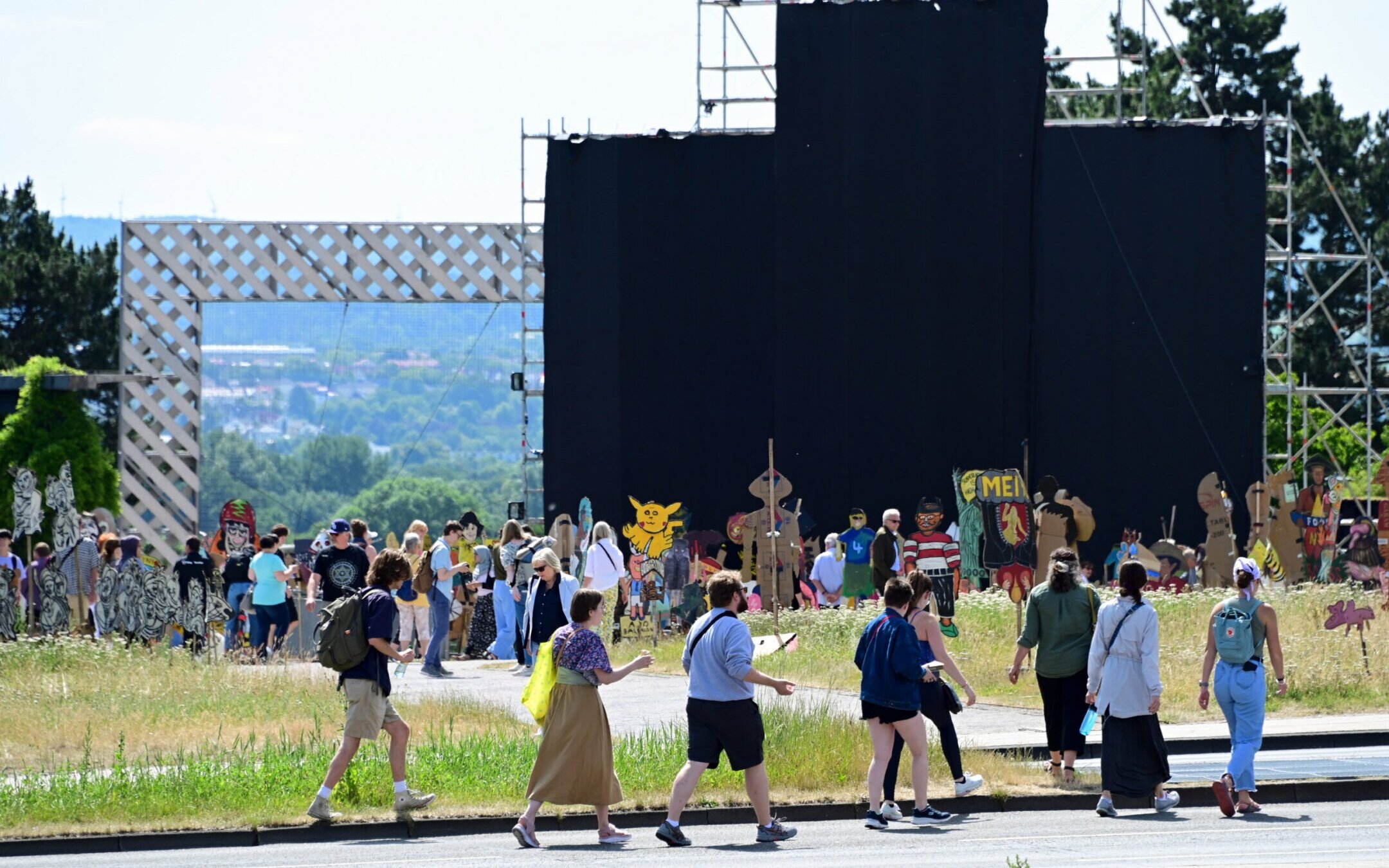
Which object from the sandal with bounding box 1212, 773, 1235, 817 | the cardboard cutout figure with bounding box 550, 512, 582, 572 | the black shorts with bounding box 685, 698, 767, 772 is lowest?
the sandal with bounding box 1212, 773, 1235, 817

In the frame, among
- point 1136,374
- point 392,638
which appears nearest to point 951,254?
point 1136,374

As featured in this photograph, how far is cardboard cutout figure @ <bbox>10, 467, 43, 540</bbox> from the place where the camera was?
19562mm

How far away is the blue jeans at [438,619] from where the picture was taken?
56.7ft

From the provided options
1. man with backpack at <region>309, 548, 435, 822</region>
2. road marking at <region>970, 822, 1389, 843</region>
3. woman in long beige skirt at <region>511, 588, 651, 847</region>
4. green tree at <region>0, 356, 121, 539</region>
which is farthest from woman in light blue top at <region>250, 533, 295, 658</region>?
green tree at <region>0, 356, 121, 539</region>

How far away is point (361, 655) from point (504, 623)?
27.1 ft

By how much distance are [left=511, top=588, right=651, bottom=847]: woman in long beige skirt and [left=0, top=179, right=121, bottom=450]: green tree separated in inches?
1286

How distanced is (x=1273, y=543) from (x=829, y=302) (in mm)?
5998

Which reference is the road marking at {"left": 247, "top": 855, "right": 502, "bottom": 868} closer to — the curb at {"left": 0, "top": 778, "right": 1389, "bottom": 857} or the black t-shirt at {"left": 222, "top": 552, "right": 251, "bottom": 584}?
the curb at {"left": 0, "top": 778, "right": 1389, "bottom": 857}

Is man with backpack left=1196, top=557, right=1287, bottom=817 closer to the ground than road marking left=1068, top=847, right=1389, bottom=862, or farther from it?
farther from it

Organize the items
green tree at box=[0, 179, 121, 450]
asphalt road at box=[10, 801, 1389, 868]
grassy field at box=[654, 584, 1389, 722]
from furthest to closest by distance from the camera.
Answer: green tree at box=[0, 179, 121, 450] < grassy field at box=[654, 584, 1389, 722] < asphalt road at box=[10, 801, 1389, 868]

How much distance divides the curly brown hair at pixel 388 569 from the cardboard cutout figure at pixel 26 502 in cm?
1068

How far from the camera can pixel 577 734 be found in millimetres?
9422

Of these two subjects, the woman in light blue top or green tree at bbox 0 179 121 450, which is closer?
the woman in light blue top

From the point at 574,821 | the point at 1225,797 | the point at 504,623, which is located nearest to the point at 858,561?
the point at 504,623
